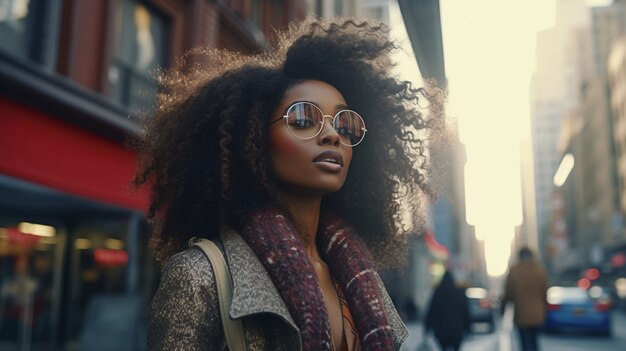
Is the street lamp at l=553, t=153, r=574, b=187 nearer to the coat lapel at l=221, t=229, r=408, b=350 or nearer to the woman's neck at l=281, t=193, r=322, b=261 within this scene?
the woman's neck at l=281, t=193, r=322, b=261

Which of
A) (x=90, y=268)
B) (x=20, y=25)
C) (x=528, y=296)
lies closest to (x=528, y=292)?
(x=528, y=296)

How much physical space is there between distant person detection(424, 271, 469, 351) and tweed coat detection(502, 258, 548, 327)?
1.14 metres

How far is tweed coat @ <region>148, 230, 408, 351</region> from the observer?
62.3 inches

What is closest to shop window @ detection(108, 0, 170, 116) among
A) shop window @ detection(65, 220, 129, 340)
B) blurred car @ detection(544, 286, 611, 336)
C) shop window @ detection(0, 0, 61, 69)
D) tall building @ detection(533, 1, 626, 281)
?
shop window @ detection(0, 0, 61, 69)

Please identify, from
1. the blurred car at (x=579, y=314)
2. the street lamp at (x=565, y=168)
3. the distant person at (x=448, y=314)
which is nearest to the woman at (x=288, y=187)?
the distant person at (x=448, y=314)

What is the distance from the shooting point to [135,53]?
35.9 ft

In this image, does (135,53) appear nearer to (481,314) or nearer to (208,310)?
(208,310)

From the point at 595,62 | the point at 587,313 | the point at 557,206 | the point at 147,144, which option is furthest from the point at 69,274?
the point at 557,206

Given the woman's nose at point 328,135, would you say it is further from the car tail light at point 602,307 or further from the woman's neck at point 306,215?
the car tail light at point 602,307

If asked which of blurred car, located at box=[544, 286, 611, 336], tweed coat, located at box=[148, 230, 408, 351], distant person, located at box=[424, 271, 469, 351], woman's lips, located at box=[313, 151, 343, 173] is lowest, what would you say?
blurred car, located at box=[544, 286, 611, 336]

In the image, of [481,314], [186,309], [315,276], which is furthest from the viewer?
[481,314]

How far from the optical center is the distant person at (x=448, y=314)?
9.45 metres

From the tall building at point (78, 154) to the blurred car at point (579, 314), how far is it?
11.6 meters

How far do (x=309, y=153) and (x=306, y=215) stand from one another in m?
0.23
